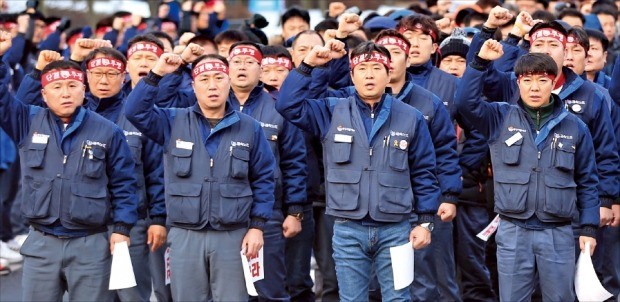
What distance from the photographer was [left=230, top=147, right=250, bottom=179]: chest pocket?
8008 millimetres

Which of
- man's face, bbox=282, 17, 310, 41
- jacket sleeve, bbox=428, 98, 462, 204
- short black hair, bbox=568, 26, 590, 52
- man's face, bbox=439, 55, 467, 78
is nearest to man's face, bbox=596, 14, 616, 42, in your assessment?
man's face, bbox=282, 17, 310, 41

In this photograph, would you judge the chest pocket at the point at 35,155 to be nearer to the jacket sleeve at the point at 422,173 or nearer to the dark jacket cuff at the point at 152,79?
the dark jacket cuff at the point at 152,79

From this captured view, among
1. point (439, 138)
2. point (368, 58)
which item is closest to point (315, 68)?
point (368, 58)

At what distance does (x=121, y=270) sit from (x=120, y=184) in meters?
Result: 0.68

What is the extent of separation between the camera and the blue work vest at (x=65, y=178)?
7.85m

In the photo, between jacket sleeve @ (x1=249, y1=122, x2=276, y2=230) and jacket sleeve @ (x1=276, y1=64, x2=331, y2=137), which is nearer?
jacket sleeve @ (x1=276, y1=64, x2=331, y2=137)

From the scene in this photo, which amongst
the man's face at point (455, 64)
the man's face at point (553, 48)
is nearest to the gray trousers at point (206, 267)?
the man's face at point (553, 48)

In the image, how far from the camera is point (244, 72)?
9.12 metres

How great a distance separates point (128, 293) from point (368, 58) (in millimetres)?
2685

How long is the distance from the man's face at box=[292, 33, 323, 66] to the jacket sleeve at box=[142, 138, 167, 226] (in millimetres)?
2048

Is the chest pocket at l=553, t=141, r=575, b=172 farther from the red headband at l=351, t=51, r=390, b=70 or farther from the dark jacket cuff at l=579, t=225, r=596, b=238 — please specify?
the red headband at l=351, t=51, r=390, b=70

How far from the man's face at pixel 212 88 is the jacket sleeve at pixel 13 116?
1.22 metres

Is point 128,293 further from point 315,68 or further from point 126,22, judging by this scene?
point 126,22

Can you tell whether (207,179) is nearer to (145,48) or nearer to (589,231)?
(145,48)
